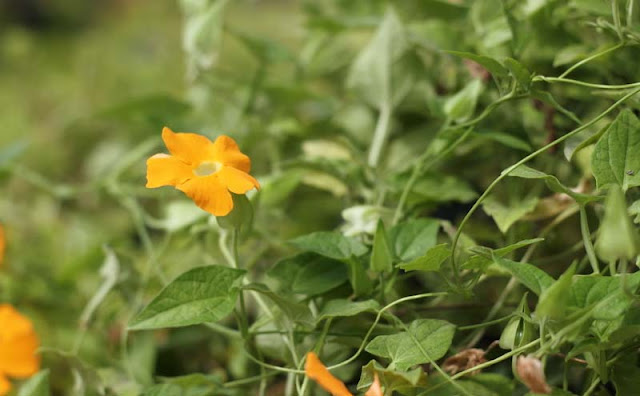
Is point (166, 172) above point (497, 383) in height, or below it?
above

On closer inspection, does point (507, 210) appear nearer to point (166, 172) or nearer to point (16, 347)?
point (166, 172)

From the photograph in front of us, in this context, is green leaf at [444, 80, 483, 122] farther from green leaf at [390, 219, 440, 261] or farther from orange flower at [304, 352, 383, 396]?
orange flower at [304, 352, 383, 396]

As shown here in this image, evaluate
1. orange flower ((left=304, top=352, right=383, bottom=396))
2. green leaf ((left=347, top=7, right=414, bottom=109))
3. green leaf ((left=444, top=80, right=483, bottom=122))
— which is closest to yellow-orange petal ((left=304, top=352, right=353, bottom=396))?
orange flower ((left=304, top=352, right=383, bottom=396))

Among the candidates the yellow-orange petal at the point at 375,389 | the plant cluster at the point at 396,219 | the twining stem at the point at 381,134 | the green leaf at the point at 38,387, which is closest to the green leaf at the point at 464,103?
the plant cluster at the point at 396,219

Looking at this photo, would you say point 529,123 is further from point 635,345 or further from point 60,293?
point 60,293

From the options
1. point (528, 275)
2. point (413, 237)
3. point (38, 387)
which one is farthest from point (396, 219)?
point (38, 387)

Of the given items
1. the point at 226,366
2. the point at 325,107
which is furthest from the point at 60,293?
the point at 325,107

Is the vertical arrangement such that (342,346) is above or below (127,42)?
below
